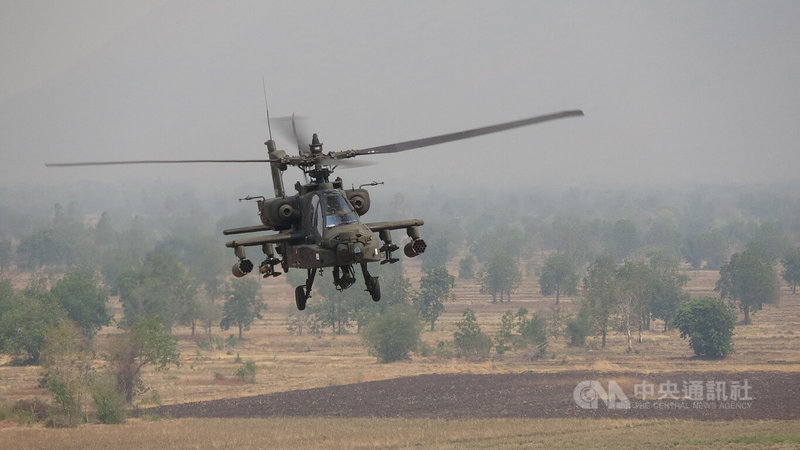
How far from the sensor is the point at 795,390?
338 ft

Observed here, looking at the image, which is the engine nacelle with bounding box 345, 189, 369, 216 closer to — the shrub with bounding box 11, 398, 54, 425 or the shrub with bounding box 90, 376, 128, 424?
the shrub with bounding box 90, 376, 128, 424

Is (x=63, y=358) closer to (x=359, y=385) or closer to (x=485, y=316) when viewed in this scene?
(x=359, y=385)

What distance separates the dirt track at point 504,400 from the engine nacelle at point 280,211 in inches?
2426

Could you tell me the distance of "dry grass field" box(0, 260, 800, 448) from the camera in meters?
80.6

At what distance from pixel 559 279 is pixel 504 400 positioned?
244 ft

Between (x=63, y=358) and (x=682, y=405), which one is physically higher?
(x=63, y=358)

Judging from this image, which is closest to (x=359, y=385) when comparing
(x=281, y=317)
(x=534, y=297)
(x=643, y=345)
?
(x=643, y=345)

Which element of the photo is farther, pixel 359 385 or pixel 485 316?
pixel 485 316

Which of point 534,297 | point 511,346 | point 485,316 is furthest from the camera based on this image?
point 534,297

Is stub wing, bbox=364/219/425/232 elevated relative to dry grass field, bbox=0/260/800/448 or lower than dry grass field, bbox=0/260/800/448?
elevated

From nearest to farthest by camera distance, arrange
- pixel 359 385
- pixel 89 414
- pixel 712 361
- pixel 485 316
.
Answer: pixel 89 414 < pixel 359 385 < pixel 712 361 < pixel 485 316

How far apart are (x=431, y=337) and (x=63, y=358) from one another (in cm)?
5471

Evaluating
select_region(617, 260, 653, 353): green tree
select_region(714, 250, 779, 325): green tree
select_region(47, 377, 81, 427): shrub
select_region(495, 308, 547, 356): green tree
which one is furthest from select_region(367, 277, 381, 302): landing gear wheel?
select_region(714, 250, 779, 325): green tree

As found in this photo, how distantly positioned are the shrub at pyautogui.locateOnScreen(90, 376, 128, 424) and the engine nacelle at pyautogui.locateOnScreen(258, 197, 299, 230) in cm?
5957
